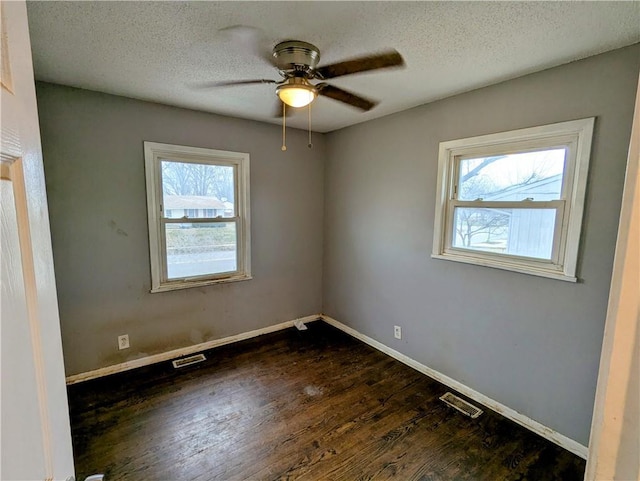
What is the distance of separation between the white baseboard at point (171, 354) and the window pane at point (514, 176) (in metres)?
2.53

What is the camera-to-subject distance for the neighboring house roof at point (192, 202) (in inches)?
114

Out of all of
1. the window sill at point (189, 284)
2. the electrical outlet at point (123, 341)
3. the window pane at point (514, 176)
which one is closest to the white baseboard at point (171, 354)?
the electrical outlet at point (123, 341)

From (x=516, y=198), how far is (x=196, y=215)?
2.78 meters

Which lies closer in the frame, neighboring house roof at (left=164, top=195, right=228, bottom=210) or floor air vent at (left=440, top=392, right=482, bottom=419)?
floor air vent at (left=440, top=392, right=482, bottom=419)

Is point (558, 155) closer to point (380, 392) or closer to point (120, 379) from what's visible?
point (380, 392)

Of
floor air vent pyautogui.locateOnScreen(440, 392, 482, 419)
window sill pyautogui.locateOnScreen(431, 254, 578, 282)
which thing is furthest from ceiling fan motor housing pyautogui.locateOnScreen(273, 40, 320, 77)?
floor air vent pyautogui.locateOnScreen(440, 392, 482, 419)

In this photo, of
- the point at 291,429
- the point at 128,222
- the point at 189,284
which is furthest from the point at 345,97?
the point at 291,429

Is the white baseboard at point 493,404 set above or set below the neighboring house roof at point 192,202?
below

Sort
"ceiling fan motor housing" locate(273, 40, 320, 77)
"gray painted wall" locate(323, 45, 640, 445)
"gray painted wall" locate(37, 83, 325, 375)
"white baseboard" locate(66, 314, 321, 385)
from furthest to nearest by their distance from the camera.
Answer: "white baseboard" locate(66, 314, 321, 385) → "gray painted wall" locate(37, 83, 325, 375) → "gray painted wall" locate(323, 45, 640, 445) → "ceiling fan motor housing" locate(273, 40, 320, 77)

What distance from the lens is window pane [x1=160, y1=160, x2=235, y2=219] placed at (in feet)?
9.50

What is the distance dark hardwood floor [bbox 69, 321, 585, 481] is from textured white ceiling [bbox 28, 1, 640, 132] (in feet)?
7.89

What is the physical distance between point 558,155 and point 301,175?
247 cm

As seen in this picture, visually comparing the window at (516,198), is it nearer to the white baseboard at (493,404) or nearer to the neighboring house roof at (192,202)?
the white baseboard at (493,404)

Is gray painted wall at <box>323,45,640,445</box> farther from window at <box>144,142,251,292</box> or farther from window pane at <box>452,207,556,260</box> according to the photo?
window at <box>144,142,251,292</box>
